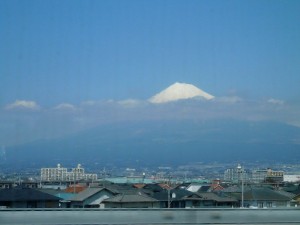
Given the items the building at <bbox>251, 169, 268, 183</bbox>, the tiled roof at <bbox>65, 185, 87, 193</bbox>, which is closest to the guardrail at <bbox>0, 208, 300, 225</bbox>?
the tiled roof at <bbox>65, 185, 87, 193</bbox>

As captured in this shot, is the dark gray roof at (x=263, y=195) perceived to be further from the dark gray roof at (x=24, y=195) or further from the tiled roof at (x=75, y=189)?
the dark gray roof at (x=24, y=195)

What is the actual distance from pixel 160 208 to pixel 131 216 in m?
0.49

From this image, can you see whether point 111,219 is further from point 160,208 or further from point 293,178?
point 293,178

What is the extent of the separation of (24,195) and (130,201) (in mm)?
1639

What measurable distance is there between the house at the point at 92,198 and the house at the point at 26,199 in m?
0.31

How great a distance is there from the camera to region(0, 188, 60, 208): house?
7.53 meters

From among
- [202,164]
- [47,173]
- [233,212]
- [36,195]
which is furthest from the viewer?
[202,164]

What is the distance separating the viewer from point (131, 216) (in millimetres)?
8141

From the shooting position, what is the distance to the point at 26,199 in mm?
7688

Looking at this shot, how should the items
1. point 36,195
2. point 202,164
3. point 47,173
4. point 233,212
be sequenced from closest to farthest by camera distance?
point 36,195, point 233,212, point 47,173, point 202,164

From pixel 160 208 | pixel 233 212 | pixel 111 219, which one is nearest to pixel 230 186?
pixel 233 212

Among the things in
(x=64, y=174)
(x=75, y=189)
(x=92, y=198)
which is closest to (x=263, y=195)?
(x=92, y=198)

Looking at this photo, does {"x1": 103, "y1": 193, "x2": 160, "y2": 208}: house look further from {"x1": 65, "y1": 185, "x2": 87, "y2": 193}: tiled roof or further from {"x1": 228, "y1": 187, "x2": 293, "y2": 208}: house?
{"x1": 228, "y1": 187, "x2": 293, "y2": 208}: house

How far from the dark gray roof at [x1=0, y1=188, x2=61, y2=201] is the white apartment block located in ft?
3.10
